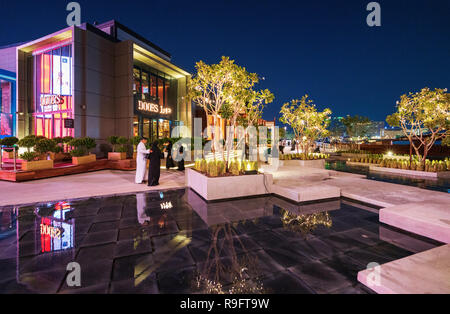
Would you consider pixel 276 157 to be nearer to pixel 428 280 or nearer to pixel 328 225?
pixel 328 225

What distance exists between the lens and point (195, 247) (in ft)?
11.0

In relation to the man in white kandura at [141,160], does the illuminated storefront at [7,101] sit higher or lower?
higher

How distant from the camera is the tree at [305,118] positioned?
1452 centimetres

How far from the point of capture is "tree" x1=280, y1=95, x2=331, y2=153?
1452cm

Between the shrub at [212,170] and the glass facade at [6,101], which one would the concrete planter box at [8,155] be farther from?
the shrub at [212,170]

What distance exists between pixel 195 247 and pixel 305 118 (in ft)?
43.4

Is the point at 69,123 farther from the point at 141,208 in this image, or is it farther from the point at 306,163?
the point at 306,163

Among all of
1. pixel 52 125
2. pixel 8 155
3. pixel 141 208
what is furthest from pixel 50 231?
pixel 52 125

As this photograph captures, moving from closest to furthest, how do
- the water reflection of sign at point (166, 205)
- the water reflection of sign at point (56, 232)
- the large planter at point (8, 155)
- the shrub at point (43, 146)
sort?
the water reflection of sign at point (56, 232) < the water reflection of sign at point (166, 205) < the shrub at point (43, 146) < the large planter at point (8, 155)

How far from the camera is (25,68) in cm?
1672

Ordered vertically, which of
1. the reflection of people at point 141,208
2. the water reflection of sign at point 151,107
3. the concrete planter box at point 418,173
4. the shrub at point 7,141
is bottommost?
the reflection of people at point 141,208

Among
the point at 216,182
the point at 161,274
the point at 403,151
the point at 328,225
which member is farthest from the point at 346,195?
the point at 403,151

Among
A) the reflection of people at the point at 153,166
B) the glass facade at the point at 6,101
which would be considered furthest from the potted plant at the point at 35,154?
the glass facade at the point at 6,101
